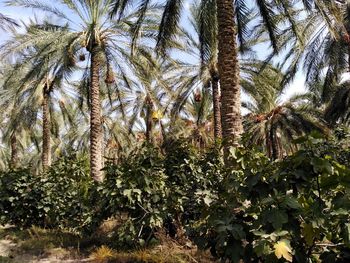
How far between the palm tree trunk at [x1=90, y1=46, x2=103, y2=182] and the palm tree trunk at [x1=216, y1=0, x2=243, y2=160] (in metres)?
6.30

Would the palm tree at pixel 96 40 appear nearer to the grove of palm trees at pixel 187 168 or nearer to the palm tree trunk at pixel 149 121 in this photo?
the grove of palm trees at pixel 187 168

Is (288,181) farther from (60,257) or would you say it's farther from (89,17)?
(89,17)

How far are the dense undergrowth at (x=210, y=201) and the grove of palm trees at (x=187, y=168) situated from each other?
0.07ft

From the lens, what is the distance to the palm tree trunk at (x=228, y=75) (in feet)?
27.4

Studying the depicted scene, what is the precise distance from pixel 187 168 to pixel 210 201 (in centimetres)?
381

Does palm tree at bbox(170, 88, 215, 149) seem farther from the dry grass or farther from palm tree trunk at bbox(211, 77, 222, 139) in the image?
the dry grass

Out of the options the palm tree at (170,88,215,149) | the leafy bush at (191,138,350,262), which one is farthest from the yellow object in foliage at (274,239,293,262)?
the palm tree at (170,88,215,149)

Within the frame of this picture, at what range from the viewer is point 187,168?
1005 cm

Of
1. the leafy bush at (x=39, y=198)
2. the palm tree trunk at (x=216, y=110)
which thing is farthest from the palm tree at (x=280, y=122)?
the leafy bush at (x=39, y=198)

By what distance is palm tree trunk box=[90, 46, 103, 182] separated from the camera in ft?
45.5

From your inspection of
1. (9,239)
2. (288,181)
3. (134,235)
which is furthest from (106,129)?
(288,181)

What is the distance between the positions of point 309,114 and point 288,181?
71.0ft

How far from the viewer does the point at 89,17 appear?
15.5 metres

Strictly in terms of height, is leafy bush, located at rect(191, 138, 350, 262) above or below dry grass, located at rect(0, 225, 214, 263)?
above
